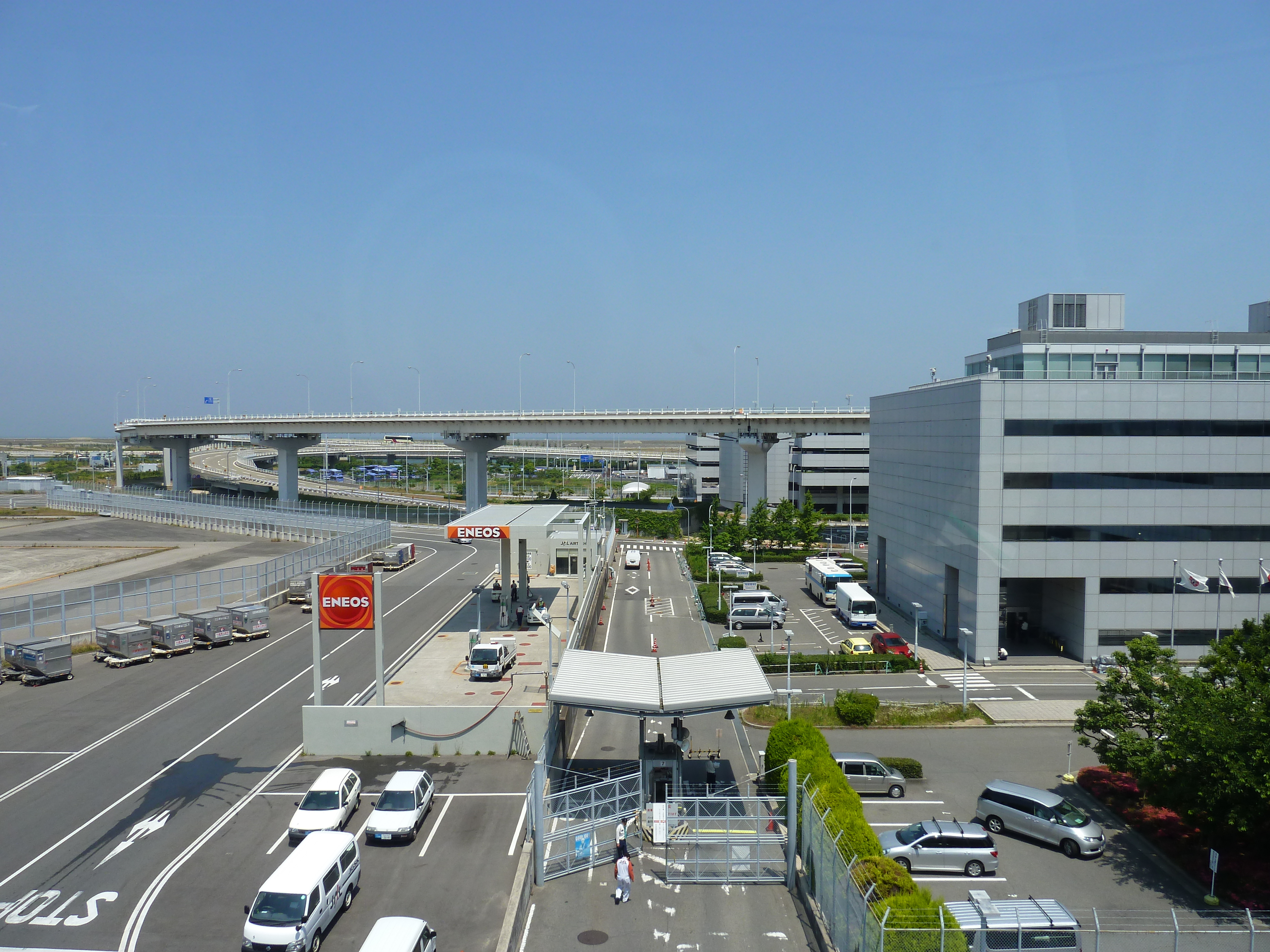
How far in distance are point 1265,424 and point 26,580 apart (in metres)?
61.6

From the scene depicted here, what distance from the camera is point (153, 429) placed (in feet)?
380

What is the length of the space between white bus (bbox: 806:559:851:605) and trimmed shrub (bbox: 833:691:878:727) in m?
17.4

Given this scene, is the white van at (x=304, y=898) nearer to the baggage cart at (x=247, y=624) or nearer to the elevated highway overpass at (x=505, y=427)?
the baggage cart at (x=247, y=624)

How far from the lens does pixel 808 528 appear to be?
218ft

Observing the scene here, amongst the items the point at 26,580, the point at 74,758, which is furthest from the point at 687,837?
the point at 26,580

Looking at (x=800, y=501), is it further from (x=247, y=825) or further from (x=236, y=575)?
(x=247, y=825)

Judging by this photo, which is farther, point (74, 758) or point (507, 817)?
point (74, 758)

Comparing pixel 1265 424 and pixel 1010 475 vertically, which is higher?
pixel 1265 424

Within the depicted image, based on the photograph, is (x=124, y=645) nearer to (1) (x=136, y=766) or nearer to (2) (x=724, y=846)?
(1) (x=136, y=766)

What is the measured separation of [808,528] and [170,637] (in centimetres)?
4635

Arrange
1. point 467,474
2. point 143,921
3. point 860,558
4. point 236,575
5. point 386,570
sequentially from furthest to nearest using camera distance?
point 467,474, point 860,558, point 386,570, point 236,575, point 143,921

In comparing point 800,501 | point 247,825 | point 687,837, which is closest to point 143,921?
point 247,825

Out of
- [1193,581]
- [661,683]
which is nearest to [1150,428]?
[1193,581]

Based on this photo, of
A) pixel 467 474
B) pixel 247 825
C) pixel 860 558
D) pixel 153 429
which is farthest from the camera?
pixel 153 429
